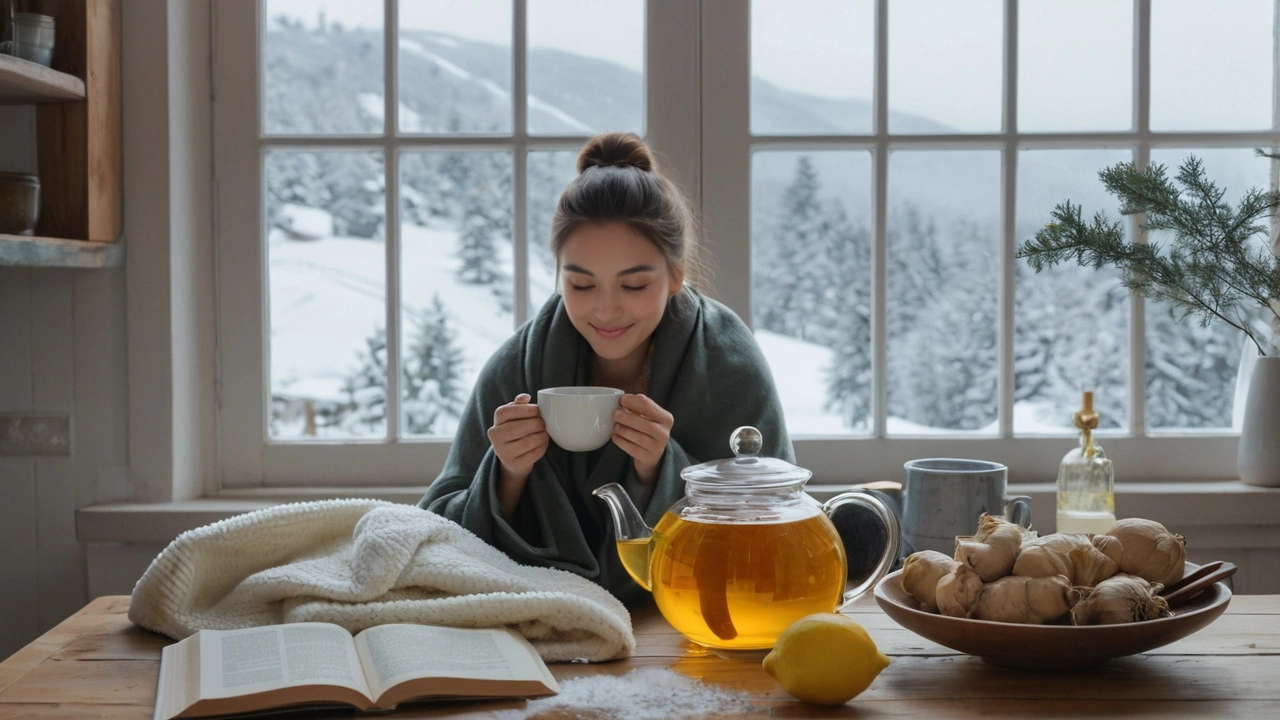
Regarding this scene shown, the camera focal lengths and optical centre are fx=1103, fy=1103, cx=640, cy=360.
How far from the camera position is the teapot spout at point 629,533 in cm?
107

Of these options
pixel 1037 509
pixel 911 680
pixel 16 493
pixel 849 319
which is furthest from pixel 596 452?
pixel 16 493

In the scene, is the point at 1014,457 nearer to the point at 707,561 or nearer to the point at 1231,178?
the point at 1231,178

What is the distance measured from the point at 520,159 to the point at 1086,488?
1091 millimetres

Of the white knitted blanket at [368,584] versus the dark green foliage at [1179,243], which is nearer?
the white knitted blanket at [368,584]

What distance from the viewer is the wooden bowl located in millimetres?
871

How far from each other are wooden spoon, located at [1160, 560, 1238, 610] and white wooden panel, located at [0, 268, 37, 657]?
1730mm

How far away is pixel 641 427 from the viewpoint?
120 centimetres

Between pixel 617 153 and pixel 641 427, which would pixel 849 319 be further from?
pixel 641 427

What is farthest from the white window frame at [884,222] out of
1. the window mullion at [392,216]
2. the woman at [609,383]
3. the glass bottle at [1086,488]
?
the window mullion at [392,216]

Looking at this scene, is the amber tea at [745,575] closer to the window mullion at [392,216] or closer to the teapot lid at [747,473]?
the teapot lid at [747,473]

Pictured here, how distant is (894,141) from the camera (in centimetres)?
197

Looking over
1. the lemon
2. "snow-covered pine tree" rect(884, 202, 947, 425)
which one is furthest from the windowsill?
the lemon

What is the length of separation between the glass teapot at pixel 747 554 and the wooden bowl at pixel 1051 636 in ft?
0.24

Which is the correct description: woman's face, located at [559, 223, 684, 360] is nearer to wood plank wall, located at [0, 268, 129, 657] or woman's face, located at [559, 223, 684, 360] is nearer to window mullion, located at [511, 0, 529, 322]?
window mullion, located at [511, 0, 529, 322]
